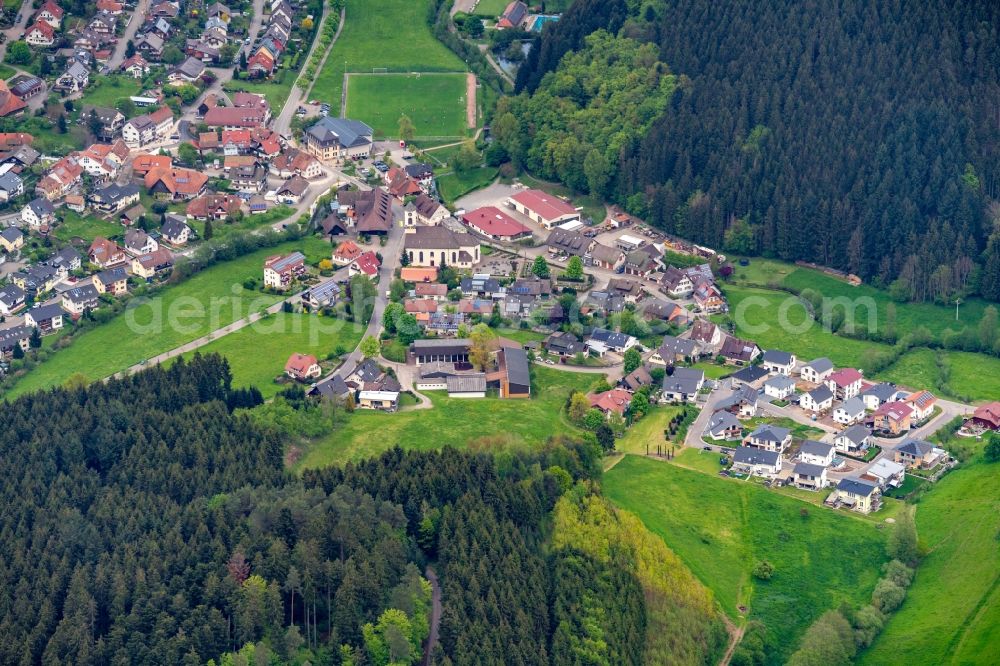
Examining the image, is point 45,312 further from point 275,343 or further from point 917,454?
point 917,454

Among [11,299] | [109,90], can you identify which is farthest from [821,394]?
[109,90]

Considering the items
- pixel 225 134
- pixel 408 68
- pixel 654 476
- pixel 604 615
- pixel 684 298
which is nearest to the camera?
pixel 604 615

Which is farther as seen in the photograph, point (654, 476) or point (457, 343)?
point (457, 343)

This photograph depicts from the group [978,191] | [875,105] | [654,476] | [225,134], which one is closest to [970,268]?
[978,191]

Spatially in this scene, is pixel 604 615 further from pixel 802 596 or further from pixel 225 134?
pixel 225 134

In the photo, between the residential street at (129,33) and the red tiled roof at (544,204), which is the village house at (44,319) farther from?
the residential street at (129,33)

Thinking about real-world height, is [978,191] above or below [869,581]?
above

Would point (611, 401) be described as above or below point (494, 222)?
below
